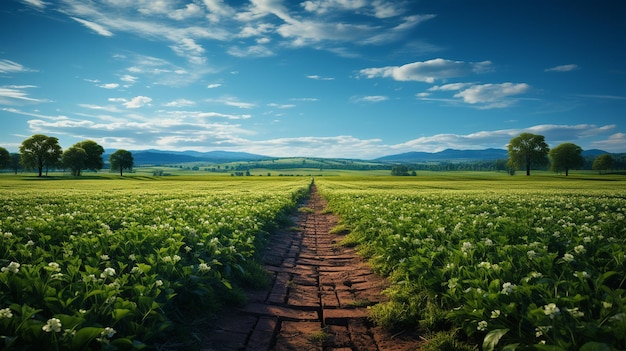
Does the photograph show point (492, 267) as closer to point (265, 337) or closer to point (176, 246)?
point (265, 337)

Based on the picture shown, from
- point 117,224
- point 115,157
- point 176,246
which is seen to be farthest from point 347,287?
point 115,157

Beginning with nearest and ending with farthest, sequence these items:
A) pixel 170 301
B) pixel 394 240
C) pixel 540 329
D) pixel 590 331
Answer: pixel 590 331 → pixel 540 329 → pixel 170 301 → pixel 394 240

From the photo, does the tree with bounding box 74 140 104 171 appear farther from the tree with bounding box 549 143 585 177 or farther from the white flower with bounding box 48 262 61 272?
the tree with bounding box 549 143 585 177

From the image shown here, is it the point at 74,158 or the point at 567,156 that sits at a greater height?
the point at 567,156

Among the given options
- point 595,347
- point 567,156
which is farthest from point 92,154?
point 567,156

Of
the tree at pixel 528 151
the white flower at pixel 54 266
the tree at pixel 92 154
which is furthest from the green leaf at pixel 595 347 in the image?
the tree at pixel 92 154

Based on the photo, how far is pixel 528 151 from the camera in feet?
311

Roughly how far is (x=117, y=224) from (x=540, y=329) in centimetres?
1048

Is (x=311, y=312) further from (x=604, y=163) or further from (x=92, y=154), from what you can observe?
(x=604, y=163)

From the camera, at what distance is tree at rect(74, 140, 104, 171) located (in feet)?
338

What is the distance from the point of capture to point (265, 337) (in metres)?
4.80

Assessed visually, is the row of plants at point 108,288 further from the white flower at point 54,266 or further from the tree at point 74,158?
the tree at point 74,158

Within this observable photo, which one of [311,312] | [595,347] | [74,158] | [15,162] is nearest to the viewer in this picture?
[595,347]

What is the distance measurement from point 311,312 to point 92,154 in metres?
122
